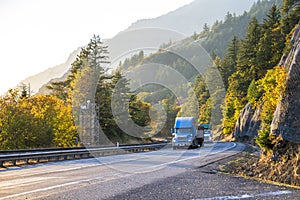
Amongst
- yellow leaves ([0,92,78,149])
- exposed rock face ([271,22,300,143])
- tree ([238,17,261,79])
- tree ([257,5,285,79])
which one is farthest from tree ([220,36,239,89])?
exposed rock face ([271,22,300,143])

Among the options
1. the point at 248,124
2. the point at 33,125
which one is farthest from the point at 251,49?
the point at 33,125

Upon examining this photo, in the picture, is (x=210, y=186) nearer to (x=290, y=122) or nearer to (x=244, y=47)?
(x=290, y=122)

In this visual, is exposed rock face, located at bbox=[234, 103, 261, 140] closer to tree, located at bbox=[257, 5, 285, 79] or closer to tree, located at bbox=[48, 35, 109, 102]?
tree, located at bbox=[257, 5, 285, 79]

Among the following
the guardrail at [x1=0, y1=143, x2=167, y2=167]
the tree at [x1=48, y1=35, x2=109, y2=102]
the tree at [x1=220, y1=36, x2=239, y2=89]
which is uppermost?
the tree at [x1=220, y1=36, x2=239, y2=89]

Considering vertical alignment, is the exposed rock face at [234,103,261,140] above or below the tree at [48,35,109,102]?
below

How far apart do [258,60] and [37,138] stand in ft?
124

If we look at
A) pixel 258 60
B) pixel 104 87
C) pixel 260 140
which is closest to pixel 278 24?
pixel 258 60

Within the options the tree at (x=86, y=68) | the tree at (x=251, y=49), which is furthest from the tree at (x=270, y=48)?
the tree at (x=86, y=68)

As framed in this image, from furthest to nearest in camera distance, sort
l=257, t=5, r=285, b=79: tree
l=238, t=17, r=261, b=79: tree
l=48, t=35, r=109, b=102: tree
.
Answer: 1. l=238, t=17, r=261, b=79: tree
2. l=257, t=5, r=285, b=79: tree
3. l=48, t=35, r=109, b=102: tree

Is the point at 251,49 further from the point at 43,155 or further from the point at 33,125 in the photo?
the point at 43,155

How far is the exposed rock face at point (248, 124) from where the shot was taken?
48.2 metres

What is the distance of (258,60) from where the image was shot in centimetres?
5762

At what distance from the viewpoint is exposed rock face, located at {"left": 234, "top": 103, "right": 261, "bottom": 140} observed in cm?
4825

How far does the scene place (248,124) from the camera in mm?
52812
